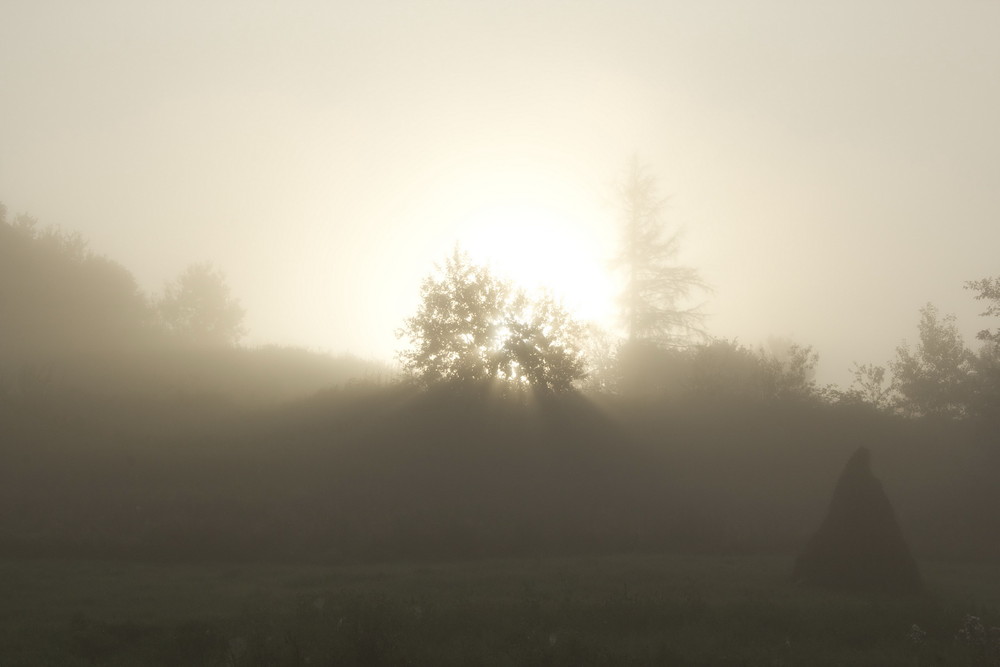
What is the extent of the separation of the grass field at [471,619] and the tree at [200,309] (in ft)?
203

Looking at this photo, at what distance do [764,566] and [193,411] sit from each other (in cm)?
3345

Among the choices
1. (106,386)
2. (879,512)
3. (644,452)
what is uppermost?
(106,386)

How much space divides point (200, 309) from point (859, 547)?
76706 mm

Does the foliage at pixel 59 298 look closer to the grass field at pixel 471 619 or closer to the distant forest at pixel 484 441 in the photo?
the distant forest at pixel 484 441

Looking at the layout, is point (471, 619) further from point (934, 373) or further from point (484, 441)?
point (934, 373)

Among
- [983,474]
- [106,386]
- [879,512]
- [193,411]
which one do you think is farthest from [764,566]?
[106,386]

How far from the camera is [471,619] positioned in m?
22.0

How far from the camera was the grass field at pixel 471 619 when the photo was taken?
19469mm

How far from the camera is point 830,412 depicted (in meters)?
57.1

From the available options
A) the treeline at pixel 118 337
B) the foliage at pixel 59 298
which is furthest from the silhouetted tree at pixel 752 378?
the foliage at pixel 59 298

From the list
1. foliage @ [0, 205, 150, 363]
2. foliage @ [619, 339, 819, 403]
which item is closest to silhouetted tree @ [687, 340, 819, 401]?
foliage @ [619, 339, 819, 403]

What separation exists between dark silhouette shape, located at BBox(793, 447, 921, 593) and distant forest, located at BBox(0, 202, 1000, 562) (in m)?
11.0

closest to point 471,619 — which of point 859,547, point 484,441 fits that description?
point 859,547

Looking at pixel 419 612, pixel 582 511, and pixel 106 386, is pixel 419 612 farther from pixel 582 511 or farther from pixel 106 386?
pixel 106 386
